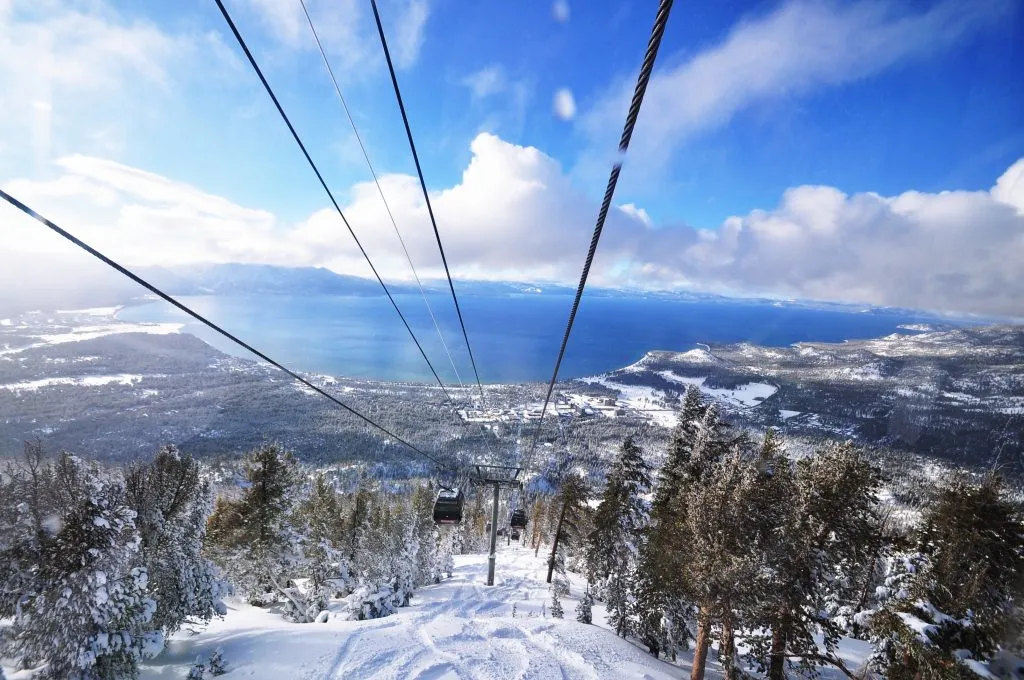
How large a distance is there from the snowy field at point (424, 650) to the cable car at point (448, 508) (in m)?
3.54

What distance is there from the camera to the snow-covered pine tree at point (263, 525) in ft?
62.3

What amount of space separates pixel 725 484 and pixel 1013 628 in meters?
7.78

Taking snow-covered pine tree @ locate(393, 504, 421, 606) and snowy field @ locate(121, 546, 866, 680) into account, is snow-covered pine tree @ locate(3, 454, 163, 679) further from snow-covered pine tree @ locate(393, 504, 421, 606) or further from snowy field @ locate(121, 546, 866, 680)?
snow-covered pine tree @ locate(393, 504, 421, 606)

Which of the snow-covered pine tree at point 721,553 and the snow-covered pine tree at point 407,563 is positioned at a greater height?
the snow-covered pine tree at point 721,553

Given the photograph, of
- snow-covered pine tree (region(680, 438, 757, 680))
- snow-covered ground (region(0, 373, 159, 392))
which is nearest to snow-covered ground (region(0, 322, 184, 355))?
snow-covered ground (region(0, 373, 159, 392))

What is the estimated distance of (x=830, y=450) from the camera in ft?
42.7

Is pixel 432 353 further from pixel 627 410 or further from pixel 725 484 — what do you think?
pixel 725 484

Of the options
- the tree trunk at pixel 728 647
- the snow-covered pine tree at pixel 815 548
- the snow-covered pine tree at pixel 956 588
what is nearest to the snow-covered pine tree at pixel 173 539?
the tree trunk at pixel 728 647

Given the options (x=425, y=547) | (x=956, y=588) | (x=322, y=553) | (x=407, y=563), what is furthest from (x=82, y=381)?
(x=956, y=588)

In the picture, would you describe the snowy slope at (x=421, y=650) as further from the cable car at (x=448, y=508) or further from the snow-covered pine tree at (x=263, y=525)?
the cable car at (x=448, y=508)

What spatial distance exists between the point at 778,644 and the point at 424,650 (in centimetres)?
1018

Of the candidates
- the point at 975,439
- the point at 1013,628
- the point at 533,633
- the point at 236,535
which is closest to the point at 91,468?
the point at 236,535

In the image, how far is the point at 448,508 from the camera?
797 inches

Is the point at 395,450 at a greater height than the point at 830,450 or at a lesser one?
lesser
